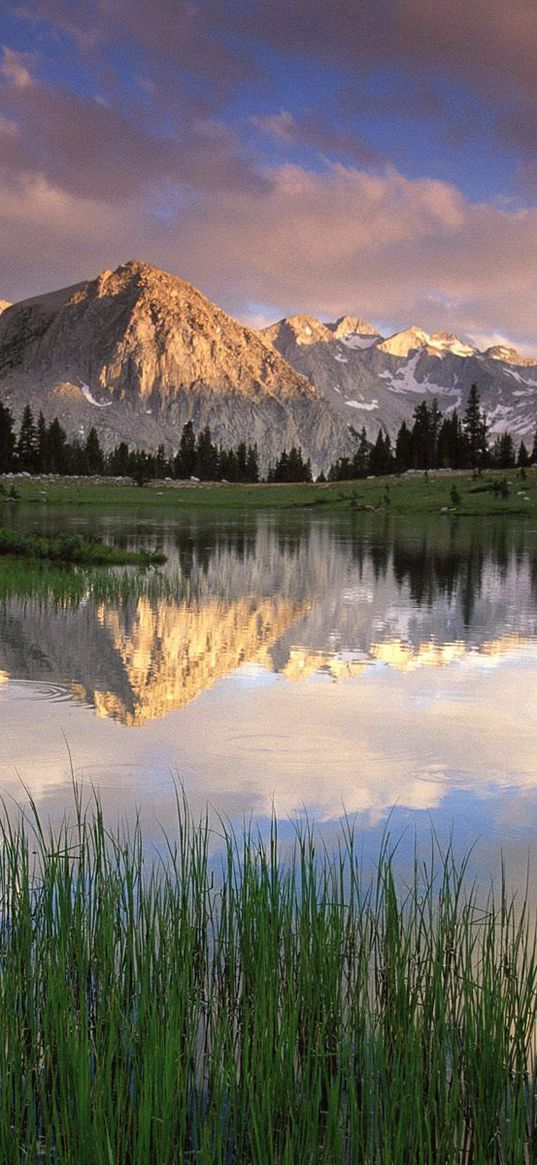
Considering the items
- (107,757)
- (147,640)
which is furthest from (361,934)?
(147,640)

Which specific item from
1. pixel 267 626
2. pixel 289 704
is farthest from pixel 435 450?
pixel 289 704

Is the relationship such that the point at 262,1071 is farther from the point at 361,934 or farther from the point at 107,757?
the point at 107,757

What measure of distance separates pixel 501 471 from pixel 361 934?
13321 centimetres

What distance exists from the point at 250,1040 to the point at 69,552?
38.6 meters

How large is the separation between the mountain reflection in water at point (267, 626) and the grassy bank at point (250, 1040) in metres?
8.30

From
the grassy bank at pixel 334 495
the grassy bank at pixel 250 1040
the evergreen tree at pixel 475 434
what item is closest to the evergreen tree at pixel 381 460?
the evergreen tree at pixel 475 434

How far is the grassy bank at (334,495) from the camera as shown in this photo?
108 m

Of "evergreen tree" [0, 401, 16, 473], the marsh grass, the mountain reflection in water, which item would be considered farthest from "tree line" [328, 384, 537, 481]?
the marsh grass

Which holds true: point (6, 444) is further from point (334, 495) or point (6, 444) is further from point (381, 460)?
point (334, 495)

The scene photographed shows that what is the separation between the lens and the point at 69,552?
43250 mm

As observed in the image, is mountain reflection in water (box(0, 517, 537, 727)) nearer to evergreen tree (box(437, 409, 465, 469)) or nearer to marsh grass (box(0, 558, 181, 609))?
marsh grass (box(0, 558, 181, 609))

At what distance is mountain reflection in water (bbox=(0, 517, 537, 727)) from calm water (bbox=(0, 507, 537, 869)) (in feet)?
0.29

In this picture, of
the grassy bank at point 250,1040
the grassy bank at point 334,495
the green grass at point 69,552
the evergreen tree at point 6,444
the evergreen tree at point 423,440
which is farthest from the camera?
the evergreen tree at point 6,444

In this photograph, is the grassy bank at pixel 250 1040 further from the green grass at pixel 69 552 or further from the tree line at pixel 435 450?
the tree line at pixel 435 450
